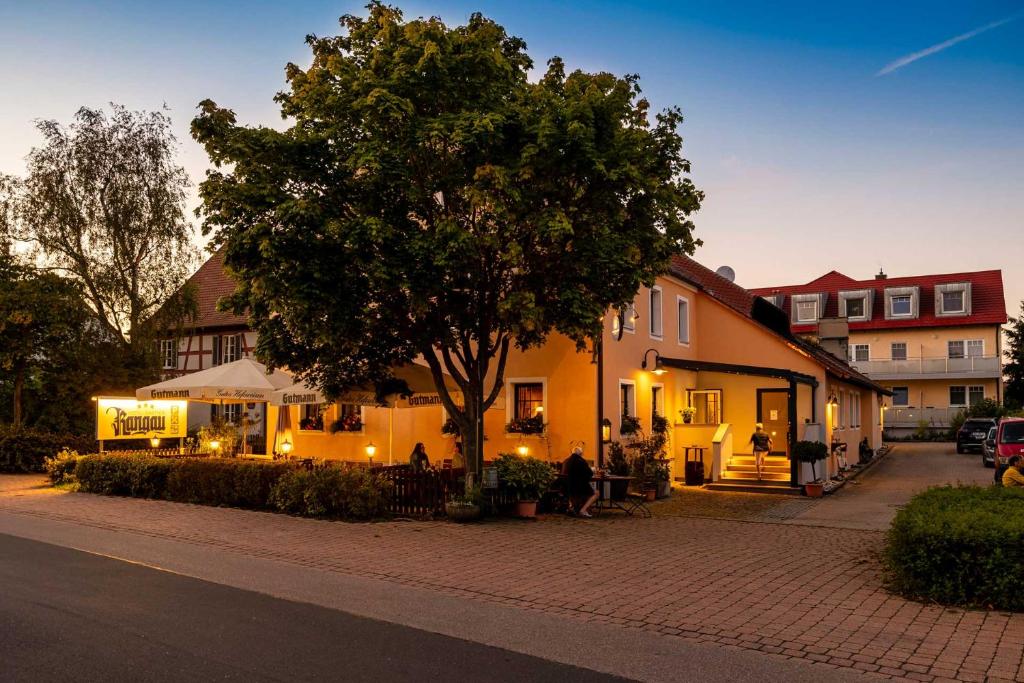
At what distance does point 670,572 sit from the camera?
33.8 feet

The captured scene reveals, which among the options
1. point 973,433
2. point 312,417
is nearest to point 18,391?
point 312,417

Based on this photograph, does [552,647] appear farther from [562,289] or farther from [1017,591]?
[562,289]

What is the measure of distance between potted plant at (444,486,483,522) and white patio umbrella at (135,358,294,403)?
19.7 ft

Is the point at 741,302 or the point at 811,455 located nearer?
the point at 811,455

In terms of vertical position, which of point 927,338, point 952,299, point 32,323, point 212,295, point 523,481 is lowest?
point 523,481

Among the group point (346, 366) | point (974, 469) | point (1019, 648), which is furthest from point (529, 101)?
point (974, 469)

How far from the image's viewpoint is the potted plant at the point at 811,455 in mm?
20219

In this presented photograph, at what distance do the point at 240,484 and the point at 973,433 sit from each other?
109 feet

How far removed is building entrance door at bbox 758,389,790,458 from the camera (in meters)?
24.8

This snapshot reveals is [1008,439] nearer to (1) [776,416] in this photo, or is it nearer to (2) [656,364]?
(1) [776,416]

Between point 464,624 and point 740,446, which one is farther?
point 740,446

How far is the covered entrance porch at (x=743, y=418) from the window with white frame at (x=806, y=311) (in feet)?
101

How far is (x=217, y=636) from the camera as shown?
22.7 ft

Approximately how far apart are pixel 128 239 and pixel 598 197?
2071cm
